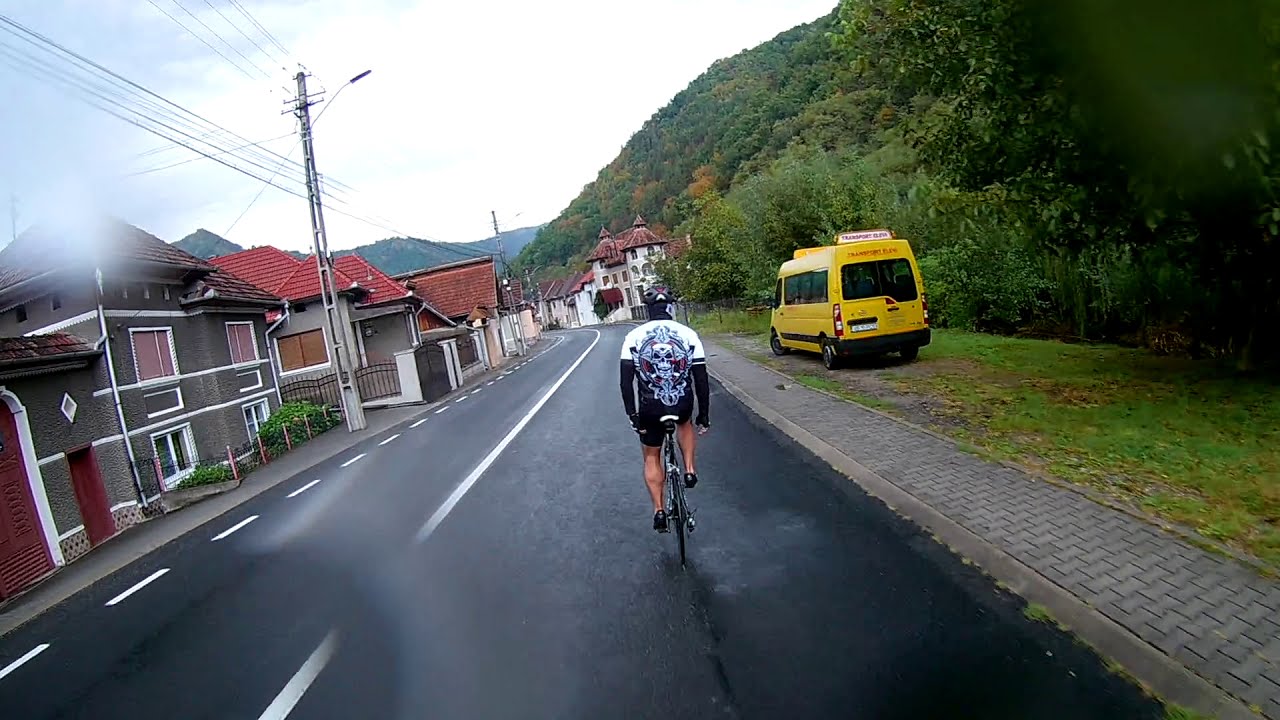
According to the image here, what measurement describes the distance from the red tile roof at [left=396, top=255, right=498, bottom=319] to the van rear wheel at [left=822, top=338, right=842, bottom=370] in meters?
30.9

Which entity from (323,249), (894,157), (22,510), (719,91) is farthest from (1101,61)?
(719,91)

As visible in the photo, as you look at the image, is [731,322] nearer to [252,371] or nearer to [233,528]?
[252,371]

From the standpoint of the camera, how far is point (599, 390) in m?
18.6

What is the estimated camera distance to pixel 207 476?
14484 millimetres

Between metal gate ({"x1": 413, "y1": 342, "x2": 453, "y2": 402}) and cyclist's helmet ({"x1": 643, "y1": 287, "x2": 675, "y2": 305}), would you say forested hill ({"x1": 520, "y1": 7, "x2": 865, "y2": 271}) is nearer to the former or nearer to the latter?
metal gate ({"x1": 413, "y1": 342, "x2": 453, "y2": 402})

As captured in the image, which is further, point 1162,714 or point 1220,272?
point 1220,272

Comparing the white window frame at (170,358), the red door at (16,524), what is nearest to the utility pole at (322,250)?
the white window frame at (170,358)

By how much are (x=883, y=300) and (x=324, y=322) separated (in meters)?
20.5

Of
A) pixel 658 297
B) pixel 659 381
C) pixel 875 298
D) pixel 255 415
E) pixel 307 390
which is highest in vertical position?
pixel 658 297

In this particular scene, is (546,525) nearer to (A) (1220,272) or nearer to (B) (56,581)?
(B) (56,581)

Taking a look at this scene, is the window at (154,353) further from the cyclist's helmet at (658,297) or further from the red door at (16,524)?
the cyclist's helmet at (658,297)

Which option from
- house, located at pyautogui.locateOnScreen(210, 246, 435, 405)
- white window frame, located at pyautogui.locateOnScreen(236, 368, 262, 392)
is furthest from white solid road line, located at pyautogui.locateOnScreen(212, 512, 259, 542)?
house, located at pyautogui.locateOnScreen(210, 246, 435, 405)

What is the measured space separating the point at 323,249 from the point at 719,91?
227 feet

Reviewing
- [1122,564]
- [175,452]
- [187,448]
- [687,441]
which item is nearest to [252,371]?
[187,448]
